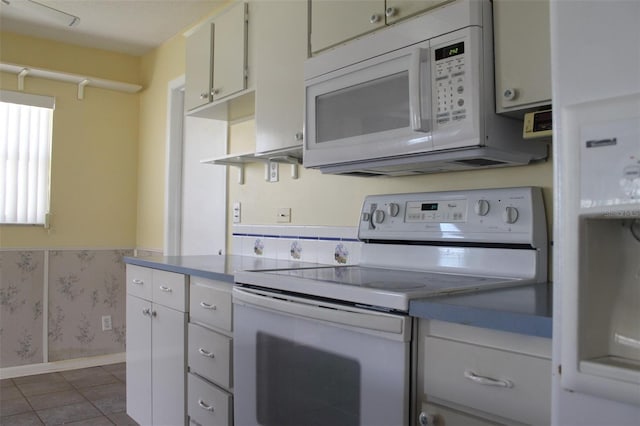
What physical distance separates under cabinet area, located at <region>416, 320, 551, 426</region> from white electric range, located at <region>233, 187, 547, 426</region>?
49mm

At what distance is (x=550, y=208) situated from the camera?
1.58 metres

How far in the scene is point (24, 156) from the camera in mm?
3750

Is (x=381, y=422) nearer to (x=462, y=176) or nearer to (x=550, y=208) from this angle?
(x=550, y=208)

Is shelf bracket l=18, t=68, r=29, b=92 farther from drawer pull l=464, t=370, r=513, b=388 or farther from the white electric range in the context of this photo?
drawer pull l=464, t=370, r=513, b=388

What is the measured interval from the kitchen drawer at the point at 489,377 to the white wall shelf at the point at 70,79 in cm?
352

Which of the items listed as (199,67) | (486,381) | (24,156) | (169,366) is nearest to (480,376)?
(486,381)

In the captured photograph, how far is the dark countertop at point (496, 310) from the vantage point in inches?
39.2

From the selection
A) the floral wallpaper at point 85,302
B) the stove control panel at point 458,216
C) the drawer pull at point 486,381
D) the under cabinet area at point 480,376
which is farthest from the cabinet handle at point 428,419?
the floral wallpaper at point 85,302

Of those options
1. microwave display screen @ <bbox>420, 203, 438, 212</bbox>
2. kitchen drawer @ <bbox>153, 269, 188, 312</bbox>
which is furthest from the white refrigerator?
kitchen drawer @ <bbox>153, 269, 188, 312</bbox>

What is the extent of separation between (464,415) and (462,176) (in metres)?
0.93

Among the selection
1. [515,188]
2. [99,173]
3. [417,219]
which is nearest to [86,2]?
[99,173]

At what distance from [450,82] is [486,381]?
83cm

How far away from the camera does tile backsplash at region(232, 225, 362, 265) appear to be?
7.41 ft

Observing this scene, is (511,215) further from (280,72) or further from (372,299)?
(280,72)
